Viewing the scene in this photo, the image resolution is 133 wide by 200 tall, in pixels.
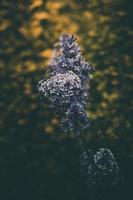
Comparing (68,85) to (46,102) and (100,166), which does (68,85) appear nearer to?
(46,102)

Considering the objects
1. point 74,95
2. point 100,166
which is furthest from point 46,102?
point 100,166

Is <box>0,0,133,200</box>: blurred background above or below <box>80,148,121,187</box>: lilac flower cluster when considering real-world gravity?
above

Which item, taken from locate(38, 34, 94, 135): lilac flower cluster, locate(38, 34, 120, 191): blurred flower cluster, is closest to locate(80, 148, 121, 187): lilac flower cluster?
locate(38, 34, 120, 191): blurred flower cluster

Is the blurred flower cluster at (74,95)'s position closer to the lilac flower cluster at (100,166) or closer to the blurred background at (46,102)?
the lilac flower cluster at (100,166)

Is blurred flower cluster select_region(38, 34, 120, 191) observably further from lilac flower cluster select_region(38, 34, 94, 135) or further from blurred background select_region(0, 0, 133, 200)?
blurred background select_region(0, 0, 133, 200)

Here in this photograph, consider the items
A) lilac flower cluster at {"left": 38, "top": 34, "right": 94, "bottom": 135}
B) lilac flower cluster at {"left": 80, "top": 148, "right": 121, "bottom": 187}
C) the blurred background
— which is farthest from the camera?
the blurred background
